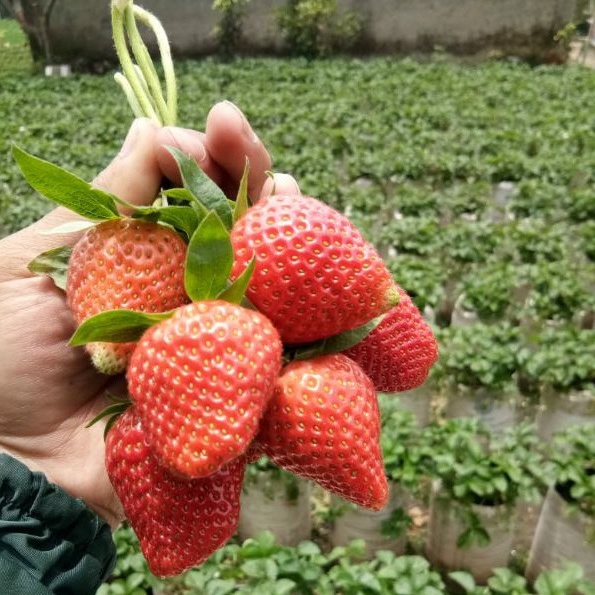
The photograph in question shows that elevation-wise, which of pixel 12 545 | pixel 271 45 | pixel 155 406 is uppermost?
pixel 155 406

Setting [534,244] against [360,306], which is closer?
[360,306]

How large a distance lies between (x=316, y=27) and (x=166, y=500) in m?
21.0

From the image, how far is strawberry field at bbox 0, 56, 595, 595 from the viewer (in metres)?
2.71

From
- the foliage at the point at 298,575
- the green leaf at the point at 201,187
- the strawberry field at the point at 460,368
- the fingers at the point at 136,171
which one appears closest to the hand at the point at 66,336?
the fingers at the point at 136,171

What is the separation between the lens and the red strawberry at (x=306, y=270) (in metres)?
1.10

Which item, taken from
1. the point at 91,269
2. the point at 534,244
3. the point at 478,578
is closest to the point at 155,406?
the point at 91,269

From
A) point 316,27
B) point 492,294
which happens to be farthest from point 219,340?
point 316,27

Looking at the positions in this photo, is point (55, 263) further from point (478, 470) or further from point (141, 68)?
point (478, 470)

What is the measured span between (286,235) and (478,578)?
9.55ft

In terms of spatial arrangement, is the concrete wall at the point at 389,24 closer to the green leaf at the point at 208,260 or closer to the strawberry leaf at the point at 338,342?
the strawberry leaf at the point at 338,342

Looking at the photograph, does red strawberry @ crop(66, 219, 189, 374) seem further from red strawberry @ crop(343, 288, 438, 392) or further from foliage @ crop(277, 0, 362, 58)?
foliage @ crop(277, 0, 362, 58)

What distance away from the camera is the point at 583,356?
149 inches

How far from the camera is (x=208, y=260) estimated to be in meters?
1.03

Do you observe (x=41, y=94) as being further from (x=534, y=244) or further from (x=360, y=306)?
(x=360, y=306)
